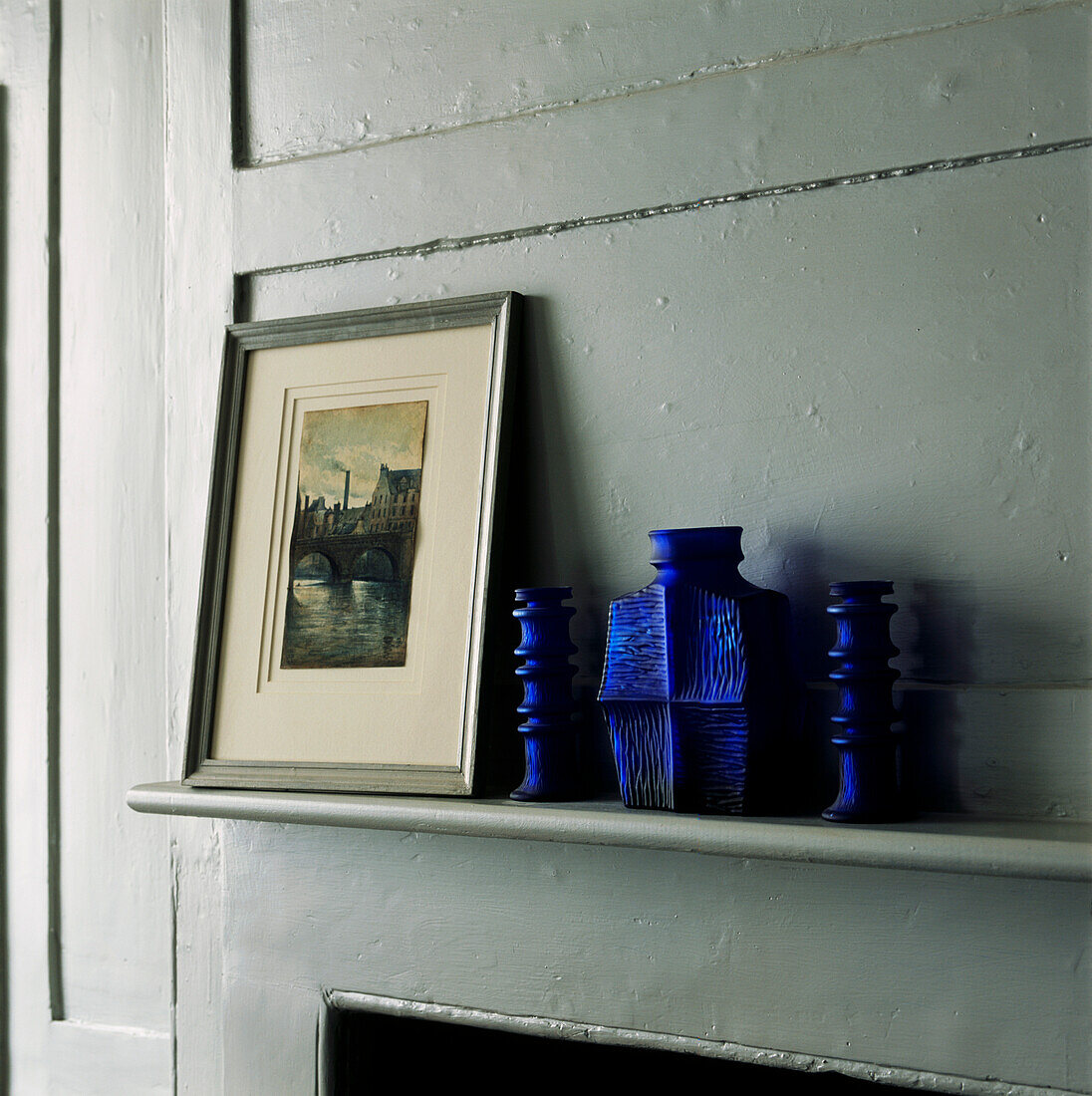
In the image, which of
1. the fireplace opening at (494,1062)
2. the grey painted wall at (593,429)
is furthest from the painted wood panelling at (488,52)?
the fireplace opening at (494,1062)

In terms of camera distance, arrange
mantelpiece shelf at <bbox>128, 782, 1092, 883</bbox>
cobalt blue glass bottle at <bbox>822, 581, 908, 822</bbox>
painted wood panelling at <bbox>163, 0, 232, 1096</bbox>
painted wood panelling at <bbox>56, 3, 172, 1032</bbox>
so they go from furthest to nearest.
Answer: painted wood panelling at <bbox>56, 3, 172, 1032</bbox> < painted wood panelling at <bbox>163, 0, 232, 1096</bbox> < cobalt blue glass bottle at <bbox>822, 581, 908, 822</bbox> < mantelpiece shelf at <bbox>128, 782, 1092, 883</bbox>

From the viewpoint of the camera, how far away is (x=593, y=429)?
143 cm

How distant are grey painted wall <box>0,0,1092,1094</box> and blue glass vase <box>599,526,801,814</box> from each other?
90 millimetres

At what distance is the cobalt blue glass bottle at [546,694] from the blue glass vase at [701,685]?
3.3 inches

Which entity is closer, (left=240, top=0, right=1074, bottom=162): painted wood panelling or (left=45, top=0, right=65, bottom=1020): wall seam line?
(left=240, top=0, right=1074, bottom=162): painted wood panelling

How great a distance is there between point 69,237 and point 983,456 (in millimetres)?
1481

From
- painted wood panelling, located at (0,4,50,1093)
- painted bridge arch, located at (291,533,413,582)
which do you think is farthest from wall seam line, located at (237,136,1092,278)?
painted wood panelling, located at (0,4,50,1093)

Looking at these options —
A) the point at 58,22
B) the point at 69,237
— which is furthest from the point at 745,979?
the point at 58,22

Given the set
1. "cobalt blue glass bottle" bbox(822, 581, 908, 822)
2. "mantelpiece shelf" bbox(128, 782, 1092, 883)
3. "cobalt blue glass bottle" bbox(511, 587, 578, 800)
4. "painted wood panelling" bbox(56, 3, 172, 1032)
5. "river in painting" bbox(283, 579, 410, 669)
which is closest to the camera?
"mantelpiece shelf" bbox(128, 782, 1092, 883)

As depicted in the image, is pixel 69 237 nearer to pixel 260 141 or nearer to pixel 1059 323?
pixel 260 141

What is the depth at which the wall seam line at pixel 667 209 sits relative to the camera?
1225 mm

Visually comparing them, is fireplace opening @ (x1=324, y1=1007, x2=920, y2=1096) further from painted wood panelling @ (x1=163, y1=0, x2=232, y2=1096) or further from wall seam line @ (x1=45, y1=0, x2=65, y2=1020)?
wall seam line @ (x1=45, y1=0, x2=65, y2=1020)

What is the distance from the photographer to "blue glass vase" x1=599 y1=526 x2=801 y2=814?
47.1 inches

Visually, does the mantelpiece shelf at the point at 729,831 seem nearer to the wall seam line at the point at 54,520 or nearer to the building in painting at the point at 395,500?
the building in painting at the point at 395,500
